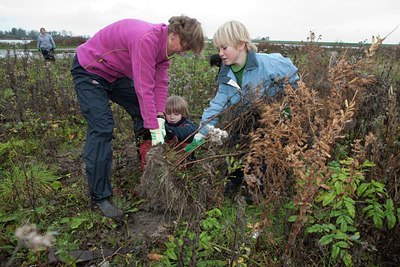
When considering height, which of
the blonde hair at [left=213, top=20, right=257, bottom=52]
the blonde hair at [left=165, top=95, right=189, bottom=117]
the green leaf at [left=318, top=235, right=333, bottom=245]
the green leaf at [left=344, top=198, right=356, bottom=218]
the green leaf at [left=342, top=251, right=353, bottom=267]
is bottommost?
the green leaf at [left=342, top=251, right=353, bottom=267]

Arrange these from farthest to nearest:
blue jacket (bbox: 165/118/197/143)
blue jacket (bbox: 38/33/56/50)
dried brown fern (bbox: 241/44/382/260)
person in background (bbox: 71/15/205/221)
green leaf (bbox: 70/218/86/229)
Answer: blue jacket (bbox: 38/33/56/50) < blue jacket (bbox: 165/118/197/143) < person in background (bbox: 71/15/205/221) < green leaf (bbox: 70/218/86/229) < dried brown fern (bbox: 241/44/382/260)

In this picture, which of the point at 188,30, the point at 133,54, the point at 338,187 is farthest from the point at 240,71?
the point at 338,187

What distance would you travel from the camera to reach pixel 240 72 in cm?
296

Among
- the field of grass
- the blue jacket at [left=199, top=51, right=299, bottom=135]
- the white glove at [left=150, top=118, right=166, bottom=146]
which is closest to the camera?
the field of grass

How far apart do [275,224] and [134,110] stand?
169 cm

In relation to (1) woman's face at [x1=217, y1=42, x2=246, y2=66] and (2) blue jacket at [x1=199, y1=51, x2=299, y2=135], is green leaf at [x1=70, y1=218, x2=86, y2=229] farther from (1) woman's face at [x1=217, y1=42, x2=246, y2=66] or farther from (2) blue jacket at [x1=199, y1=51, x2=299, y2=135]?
(1) woman's face at [x1=217, y1=42, x2=246, y2=66]

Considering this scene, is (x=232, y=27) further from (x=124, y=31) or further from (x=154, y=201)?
(x=154, y=201)

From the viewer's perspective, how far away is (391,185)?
1952 millimetres

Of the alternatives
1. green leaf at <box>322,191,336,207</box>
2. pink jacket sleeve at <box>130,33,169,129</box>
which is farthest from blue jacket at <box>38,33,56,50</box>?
green leaf at <box>322,191,336,207</box>

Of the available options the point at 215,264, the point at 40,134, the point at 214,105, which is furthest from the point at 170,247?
the point at 40,134

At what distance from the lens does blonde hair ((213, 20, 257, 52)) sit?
8.91 ft

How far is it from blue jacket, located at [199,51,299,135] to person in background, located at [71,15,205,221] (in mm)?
393

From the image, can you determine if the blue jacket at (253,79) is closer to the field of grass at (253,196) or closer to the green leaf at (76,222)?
the field of grass at (253,196)

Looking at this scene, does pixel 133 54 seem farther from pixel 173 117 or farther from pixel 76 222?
pixel 76 222
